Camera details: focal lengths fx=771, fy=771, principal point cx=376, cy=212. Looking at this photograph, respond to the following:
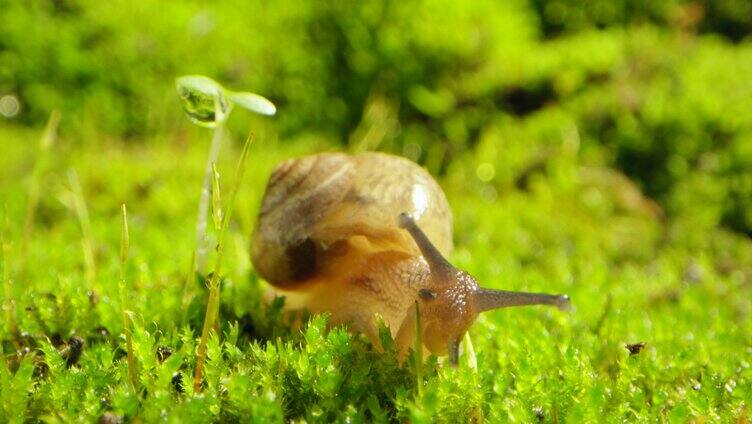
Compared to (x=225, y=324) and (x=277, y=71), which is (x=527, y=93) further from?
(x=225, y=324)

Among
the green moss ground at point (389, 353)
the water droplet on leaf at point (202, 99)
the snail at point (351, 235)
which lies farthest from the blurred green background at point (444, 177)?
the water droplet on leaf at point (202, 99)

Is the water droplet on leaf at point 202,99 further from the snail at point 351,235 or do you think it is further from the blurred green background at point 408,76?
the blurred green background at point 408,76

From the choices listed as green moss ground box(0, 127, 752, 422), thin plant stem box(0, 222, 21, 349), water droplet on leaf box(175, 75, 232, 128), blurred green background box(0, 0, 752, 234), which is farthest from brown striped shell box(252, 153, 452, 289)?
blurred green background box(0, 0, 752, 234)

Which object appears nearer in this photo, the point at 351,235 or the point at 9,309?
the point at 9,309

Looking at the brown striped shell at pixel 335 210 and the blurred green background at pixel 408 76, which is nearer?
the brown striped shell at pixel 335 210

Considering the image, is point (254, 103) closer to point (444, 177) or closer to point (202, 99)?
point (202, 99)

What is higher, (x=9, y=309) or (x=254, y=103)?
(x=254, y=103)

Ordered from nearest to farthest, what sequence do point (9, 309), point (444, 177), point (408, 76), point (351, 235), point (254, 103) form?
1. point (254, 103)
2. point (9, 309)
3. point (351, 235)
4. point (444, 177)
5. point (408, 76)

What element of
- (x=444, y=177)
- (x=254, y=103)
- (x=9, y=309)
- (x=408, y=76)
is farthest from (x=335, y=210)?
(x=408, y=76)
